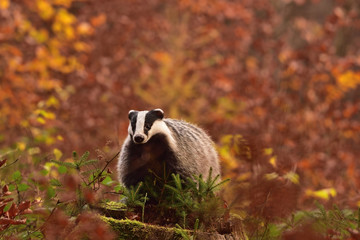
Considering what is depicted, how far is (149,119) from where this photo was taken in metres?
3.87

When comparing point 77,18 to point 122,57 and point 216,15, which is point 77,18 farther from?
point 216,15

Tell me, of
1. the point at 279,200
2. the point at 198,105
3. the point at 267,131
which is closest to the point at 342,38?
the point at 198,105

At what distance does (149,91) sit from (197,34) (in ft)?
9.96

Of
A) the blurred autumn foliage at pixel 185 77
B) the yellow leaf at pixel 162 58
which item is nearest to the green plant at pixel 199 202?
the blurred autumn foliage at pixel 185 77

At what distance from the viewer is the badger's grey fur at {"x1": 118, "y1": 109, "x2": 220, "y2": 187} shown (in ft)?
12.7

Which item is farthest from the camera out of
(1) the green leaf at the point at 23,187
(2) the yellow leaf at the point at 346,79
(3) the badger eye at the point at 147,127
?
(2) the yellow leaf at the point at 346,79

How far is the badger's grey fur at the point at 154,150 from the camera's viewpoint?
386cm

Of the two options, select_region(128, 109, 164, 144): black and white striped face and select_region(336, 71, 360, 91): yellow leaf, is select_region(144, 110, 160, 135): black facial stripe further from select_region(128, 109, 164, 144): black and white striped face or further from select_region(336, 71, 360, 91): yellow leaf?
select_region(336, 71, 360, 91): yellow leaf

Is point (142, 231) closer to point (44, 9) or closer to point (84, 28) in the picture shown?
point (84, 28)

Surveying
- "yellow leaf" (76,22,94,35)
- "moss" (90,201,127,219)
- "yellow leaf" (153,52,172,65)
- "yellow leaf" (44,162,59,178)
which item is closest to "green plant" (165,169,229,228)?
"moss" (90,201,127,219)

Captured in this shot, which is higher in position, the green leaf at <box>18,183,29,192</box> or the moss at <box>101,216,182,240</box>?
the green leaf at <box>18,183,29,192</box>

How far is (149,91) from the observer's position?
14430 mm

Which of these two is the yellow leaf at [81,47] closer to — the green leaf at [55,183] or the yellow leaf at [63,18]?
the yellow leaf at [63,18]

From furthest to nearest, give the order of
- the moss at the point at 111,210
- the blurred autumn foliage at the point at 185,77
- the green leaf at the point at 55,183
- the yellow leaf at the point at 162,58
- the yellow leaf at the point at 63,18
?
the yellow leaf at the point at 162,58 → the yellow leaf at the point at 63,18 → the blurred autumn foliage at the point at 185,77 → the moss at the point at 111,210 → the green leaf at the point at 55,183
